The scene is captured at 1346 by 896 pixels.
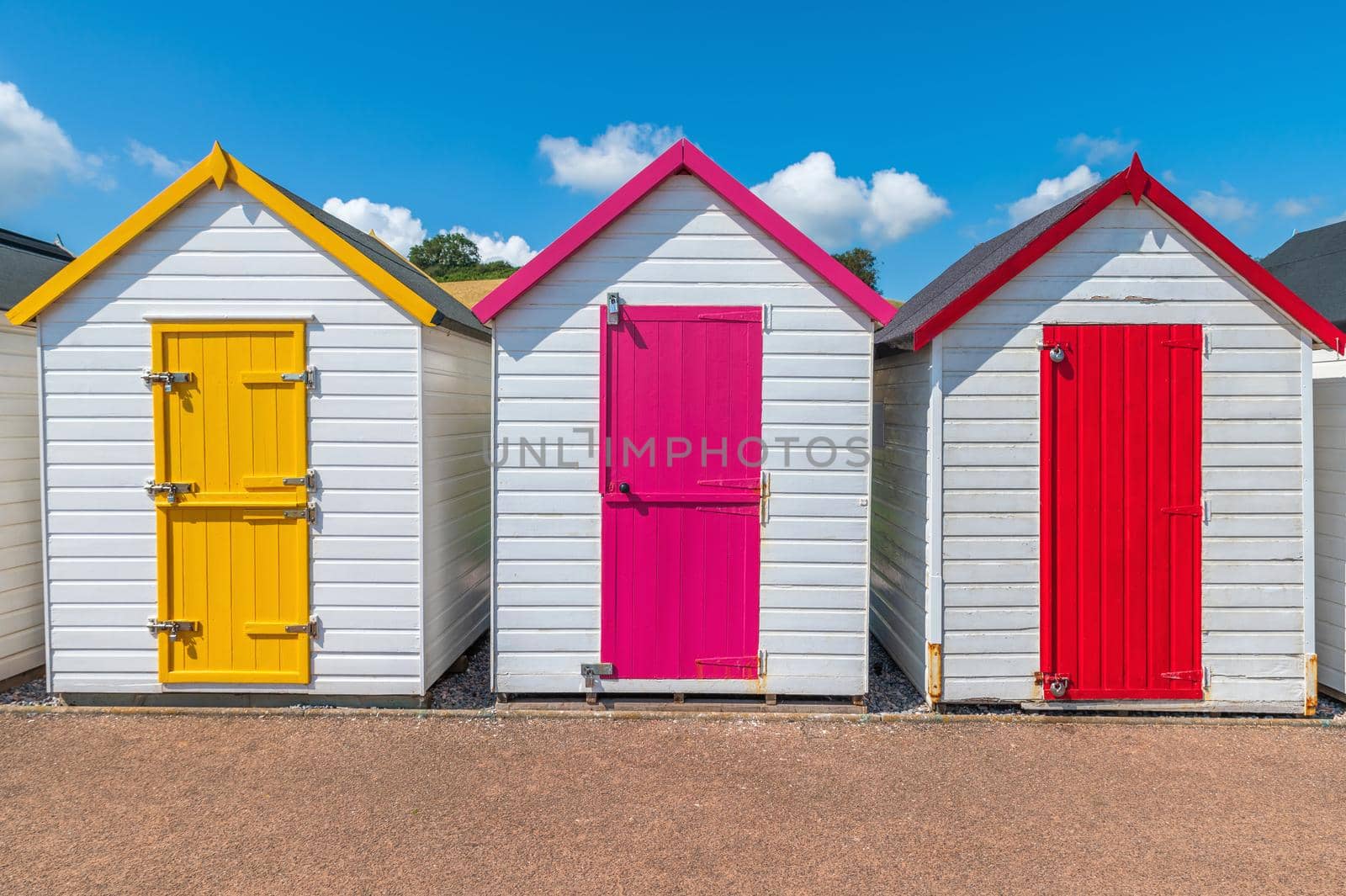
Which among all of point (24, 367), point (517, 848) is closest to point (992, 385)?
point (517, 848)

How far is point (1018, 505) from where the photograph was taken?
500 centimetres

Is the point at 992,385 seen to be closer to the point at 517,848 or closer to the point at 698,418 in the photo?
the point at 698,418

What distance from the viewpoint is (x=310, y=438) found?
16.4 ft

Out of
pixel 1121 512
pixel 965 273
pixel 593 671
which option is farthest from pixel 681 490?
pixel 965 273

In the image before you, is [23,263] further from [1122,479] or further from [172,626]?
[1122,479]

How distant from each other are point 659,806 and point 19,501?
5149 mm

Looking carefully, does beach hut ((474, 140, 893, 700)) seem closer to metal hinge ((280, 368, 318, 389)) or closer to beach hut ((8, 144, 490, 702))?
beach hut ((8, 144, 490, 702))

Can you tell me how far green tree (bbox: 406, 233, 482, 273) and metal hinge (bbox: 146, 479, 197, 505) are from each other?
59.1 metres

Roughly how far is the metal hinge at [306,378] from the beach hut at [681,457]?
1208mm

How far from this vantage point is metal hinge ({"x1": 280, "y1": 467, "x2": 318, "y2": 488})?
4.95m

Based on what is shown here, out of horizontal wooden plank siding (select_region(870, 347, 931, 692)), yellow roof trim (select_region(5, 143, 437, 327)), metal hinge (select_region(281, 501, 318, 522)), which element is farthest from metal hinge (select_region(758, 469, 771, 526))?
metal hinge (select_region(281, 501, 318, 522))

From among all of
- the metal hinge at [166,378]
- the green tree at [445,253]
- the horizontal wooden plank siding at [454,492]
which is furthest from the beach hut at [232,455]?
the green tree at [445,253]

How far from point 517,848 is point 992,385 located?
395cm

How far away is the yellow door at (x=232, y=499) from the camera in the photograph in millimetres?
4965
